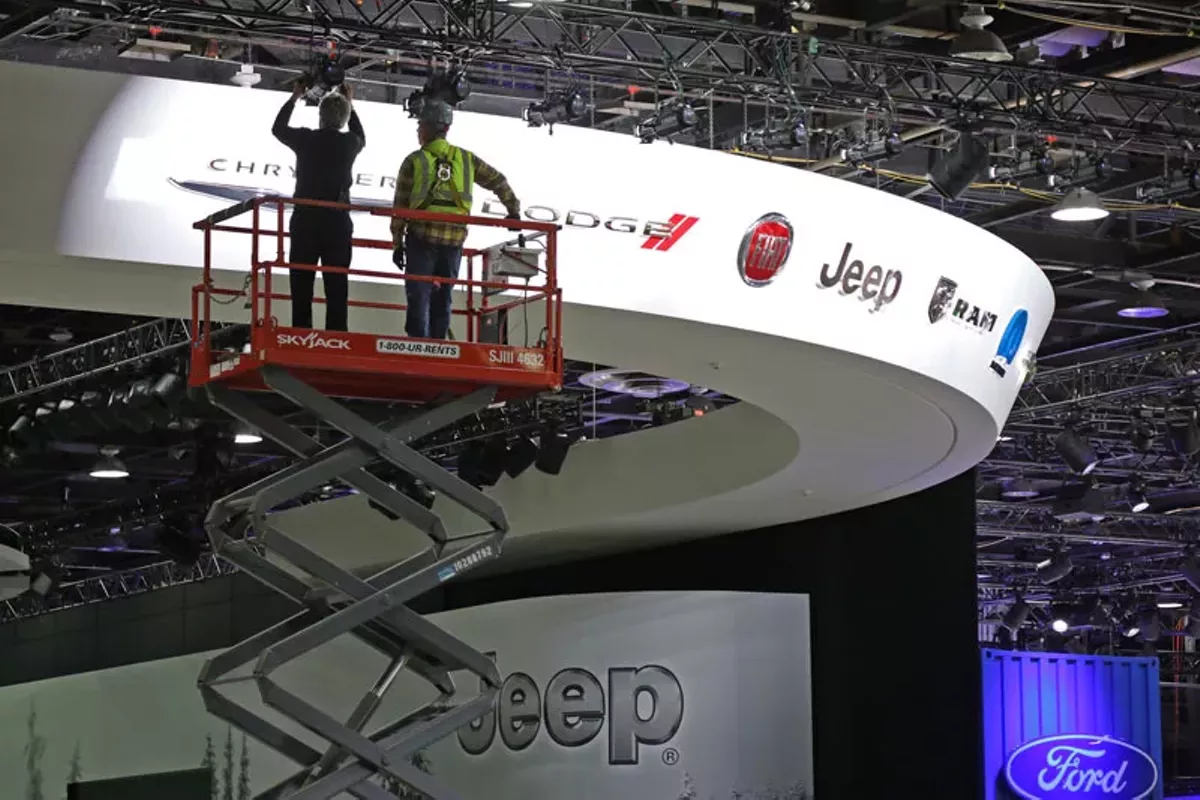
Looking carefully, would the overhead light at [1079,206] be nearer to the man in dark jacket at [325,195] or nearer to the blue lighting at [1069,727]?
the blue lighting at [1069,727]

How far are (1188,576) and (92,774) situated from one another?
22.5 metres

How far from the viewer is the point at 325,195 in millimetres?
11117

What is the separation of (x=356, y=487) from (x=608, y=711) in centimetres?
829

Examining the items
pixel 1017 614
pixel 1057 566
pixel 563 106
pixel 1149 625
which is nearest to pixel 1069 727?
pixel 563 106

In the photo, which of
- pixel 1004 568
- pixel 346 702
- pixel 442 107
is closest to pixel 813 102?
pixel 442 107

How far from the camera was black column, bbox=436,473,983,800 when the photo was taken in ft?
63.0

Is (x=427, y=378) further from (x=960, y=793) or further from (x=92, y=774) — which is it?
(x=92, y=774)

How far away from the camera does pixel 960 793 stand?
752 inches

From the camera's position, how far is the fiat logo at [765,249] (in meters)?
12.9

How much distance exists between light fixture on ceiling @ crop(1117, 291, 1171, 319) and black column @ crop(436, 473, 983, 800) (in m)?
3.95

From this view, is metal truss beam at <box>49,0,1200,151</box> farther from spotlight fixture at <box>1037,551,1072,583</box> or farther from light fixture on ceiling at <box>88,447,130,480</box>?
spotlight fixture at <box>1037,551,1072,583</box>

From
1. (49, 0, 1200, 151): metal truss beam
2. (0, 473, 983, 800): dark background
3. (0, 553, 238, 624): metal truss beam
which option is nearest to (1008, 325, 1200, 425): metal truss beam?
(0, 473, 983, 800): dark background

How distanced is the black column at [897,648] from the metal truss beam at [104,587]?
1461 centimetres

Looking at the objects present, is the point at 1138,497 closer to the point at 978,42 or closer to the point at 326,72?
the point at 978,42
